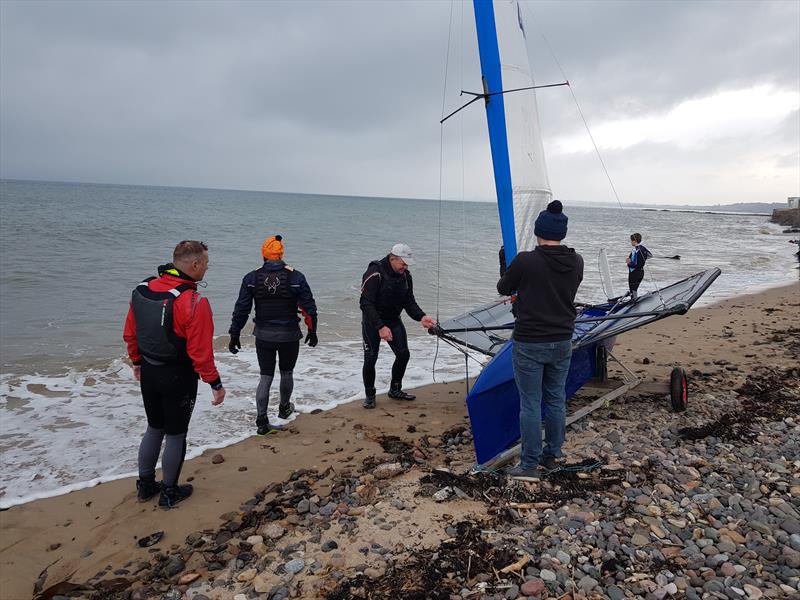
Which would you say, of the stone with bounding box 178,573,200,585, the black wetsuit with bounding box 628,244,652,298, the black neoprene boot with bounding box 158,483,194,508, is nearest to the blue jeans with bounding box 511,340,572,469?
→ the stone with bounding box 178,573,200,585

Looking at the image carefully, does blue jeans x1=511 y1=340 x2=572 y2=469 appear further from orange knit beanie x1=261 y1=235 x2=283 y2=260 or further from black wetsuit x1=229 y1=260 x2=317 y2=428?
orange knit beanie x1=261 y1=235 x2=283 y2=260

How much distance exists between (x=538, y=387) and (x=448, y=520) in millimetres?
1062

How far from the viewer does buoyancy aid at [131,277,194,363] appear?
11.0ft

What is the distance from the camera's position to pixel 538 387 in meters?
3.51

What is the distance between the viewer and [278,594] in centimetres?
261

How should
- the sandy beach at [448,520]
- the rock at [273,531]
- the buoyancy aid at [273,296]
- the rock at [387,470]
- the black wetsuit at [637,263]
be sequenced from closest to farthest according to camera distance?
1. the sandy beach at [448,520]
2. the rock at [273,531]
3. the rock at [387,470]
4. the buoyancy aid at [273,296]
5. the black wetsuit at [637,263]

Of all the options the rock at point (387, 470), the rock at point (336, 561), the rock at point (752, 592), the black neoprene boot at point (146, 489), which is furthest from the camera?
the rock at point (387, 470)

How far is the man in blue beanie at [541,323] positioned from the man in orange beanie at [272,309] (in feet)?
7.29

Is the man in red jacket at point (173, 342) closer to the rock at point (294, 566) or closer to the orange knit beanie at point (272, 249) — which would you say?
the rock at point (294, 566)

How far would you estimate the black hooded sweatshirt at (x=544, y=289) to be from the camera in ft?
11.0

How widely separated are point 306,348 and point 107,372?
3.00 m

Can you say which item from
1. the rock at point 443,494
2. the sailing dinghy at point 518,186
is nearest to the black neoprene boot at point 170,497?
the rock at point 443,494

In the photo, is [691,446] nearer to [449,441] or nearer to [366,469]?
[449,441]

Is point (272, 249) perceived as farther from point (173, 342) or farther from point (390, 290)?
point (173, 342)
